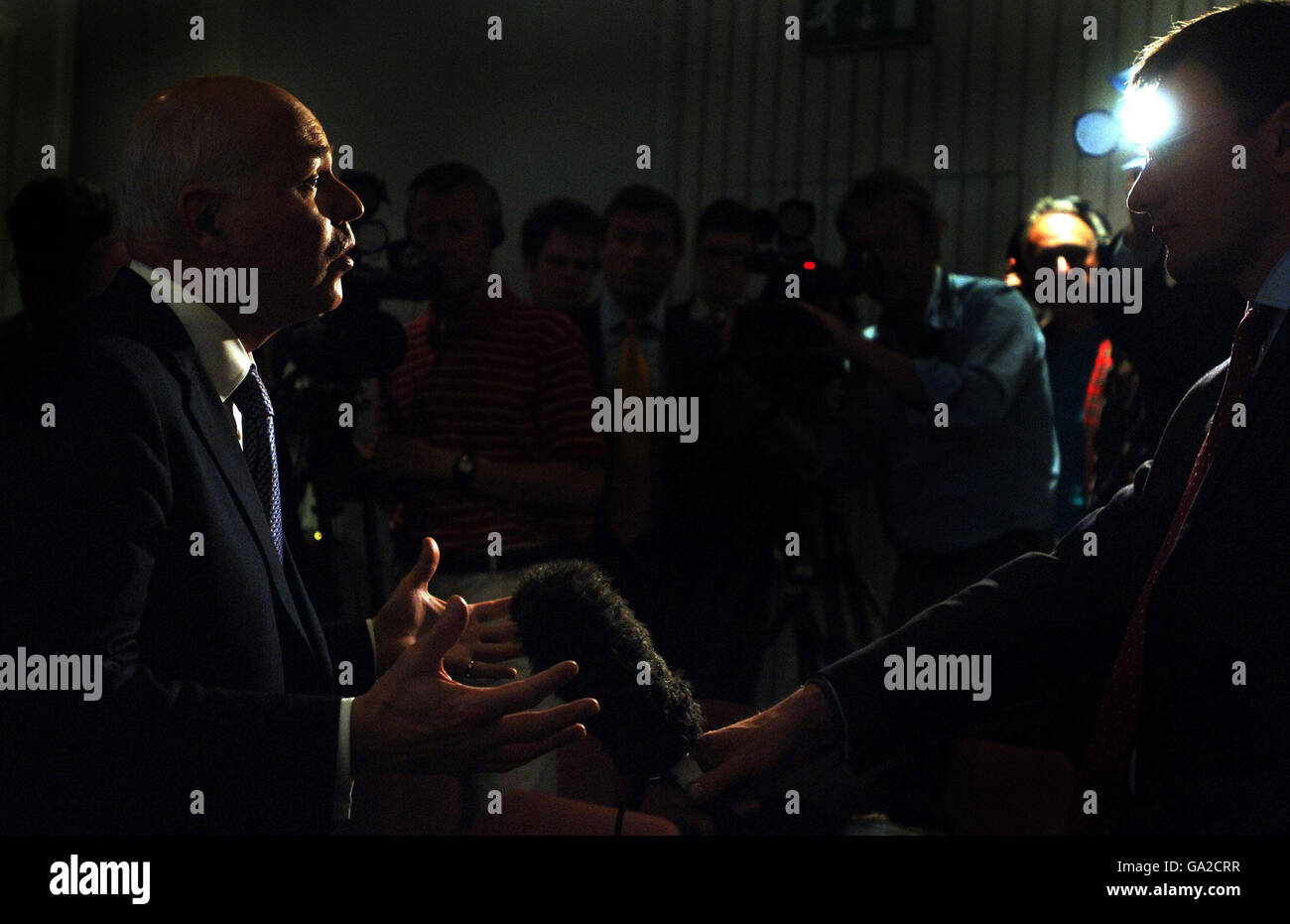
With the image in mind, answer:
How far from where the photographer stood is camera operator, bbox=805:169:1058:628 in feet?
8.18

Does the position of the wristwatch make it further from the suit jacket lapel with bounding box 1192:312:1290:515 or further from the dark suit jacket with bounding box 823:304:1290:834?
the suit jacket lapel with bounding box 1192:312:1290:515

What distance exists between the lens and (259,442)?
128cm

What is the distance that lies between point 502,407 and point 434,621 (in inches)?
35.1

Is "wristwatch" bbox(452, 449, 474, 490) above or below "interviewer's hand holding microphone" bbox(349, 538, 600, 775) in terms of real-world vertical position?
above

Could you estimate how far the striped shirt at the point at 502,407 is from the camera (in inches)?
82.9

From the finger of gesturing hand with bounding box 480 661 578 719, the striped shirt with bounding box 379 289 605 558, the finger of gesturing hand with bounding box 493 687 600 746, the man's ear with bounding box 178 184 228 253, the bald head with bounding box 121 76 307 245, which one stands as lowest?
the finger of gesturing hand with bounding box 493 687 600 746

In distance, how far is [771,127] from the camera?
3551 mm

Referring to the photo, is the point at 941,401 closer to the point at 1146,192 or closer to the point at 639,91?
the point at 1146,192

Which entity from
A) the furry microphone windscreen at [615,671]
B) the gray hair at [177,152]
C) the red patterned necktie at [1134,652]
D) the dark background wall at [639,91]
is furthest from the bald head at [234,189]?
the dark background wall at [639,91]

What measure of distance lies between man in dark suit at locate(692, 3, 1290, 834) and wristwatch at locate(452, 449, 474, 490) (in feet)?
3.22

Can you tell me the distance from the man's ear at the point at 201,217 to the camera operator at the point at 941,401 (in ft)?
4.83

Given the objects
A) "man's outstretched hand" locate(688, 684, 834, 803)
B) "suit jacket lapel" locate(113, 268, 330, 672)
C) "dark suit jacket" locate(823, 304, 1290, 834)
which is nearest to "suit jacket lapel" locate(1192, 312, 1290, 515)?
"dark suit jacket" locate(823, 304, 1290, 834)

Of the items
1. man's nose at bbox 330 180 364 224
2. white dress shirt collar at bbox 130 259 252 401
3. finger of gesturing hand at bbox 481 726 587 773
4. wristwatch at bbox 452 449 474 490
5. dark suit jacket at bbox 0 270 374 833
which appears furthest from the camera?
wristwatch at bbox 452 449 474 490

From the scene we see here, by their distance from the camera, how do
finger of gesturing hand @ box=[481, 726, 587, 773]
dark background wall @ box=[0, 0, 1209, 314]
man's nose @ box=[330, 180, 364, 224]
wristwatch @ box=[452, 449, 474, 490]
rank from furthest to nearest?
dark background wall @ box=[0, 0, 1209, 314]
wristwatch @ box=[452, 449, 474, 490]
man's nose @ box=[330, 180, 364, 224]
finger of gesturing hand @ box=[481, 726, 587, 773]
